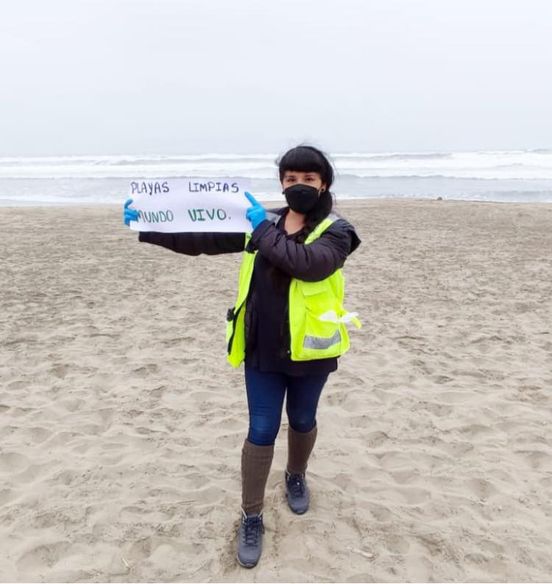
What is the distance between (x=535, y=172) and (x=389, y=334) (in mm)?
35471

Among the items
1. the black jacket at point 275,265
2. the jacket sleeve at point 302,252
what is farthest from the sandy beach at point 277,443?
the jacket sleeve at point 302,252

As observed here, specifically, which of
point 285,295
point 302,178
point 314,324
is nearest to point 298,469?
point 314,324

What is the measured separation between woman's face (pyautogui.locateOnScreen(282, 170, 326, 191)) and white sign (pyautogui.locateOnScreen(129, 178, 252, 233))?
Result: 0.19 m

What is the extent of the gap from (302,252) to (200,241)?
59 cm

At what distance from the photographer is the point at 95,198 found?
27016 mm

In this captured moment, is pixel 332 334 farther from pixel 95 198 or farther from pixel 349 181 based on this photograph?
pixel 349 181

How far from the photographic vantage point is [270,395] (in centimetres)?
259

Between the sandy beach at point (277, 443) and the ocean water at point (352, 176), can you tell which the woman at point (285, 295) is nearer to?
the sandy beach at point (277, 443)

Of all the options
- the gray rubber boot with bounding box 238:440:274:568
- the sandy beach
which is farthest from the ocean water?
the gray rubber boot with bounding box 238:440:274:568

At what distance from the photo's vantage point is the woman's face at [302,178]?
247cm

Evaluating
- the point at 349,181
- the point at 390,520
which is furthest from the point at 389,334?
the point at 349,181

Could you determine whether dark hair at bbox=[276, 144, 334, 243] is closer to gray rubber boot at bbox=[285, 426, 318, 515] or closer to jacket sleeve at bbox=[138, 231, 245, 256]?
jacket sleeve at bbox=[138, 231, 245, 256]

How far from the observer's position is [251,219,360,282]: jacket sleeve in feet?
7.61

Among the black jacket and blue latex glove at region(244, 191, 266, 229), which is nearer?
the black jacket
